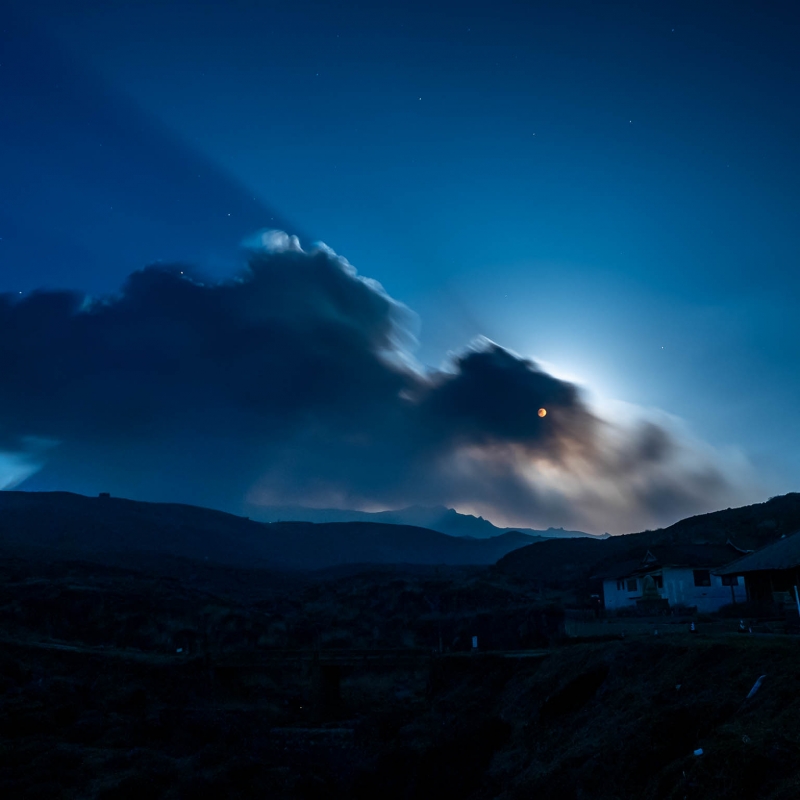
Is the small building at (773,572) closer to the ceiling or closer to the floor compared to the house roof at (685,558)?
closer to the floor

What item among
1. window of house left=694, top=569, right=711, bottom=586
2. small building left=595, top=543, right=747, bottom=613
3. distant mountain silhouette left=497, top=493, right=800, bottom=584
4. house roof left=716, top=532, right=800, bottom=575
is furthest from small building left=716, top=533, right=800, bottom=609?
distant mountain silhouette left=497, top=493, right=800, bottom=584

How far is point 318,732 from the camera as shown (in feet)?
125

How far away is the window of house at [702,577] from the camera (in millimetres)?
50594

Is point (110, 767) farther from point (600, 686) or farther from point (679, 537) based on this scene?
point (679, 537)

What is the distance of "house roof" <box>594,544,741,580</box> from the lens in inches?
2028

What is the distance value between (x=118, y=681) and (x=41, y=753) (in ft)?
38.3

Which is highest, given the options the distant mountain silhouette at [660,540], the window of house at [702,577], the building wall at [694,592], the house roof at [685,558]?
the distant mountain silhouette at [660,540]

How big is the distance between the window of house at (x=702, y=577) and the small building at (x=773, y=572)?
5788 millimetres

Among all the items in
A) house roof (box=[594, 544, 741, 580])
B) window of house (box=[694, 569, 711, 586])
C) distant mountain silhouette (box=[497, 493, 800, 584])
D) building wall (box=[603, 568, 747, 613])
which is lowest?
building wall (box=[603, 568, 747, 613])

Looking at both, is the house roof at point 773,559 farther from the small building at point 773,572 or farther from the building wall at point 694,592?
the building wall at point 694,592

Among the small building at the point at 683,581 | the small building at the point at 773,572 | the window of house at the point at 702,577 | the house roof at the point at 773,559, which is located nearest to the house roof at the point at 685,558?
the small building at the point at 683,581

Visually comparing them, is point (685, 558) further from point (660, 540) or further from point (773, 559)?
point (660, 540)

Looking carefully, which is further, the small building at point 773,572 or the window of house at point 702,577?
the window of house at point 702,577

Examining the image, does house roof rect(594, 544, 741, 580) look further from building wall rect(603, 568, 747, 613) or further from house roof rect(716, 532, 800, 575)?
house roof rect(716, 532, 800, 575)
